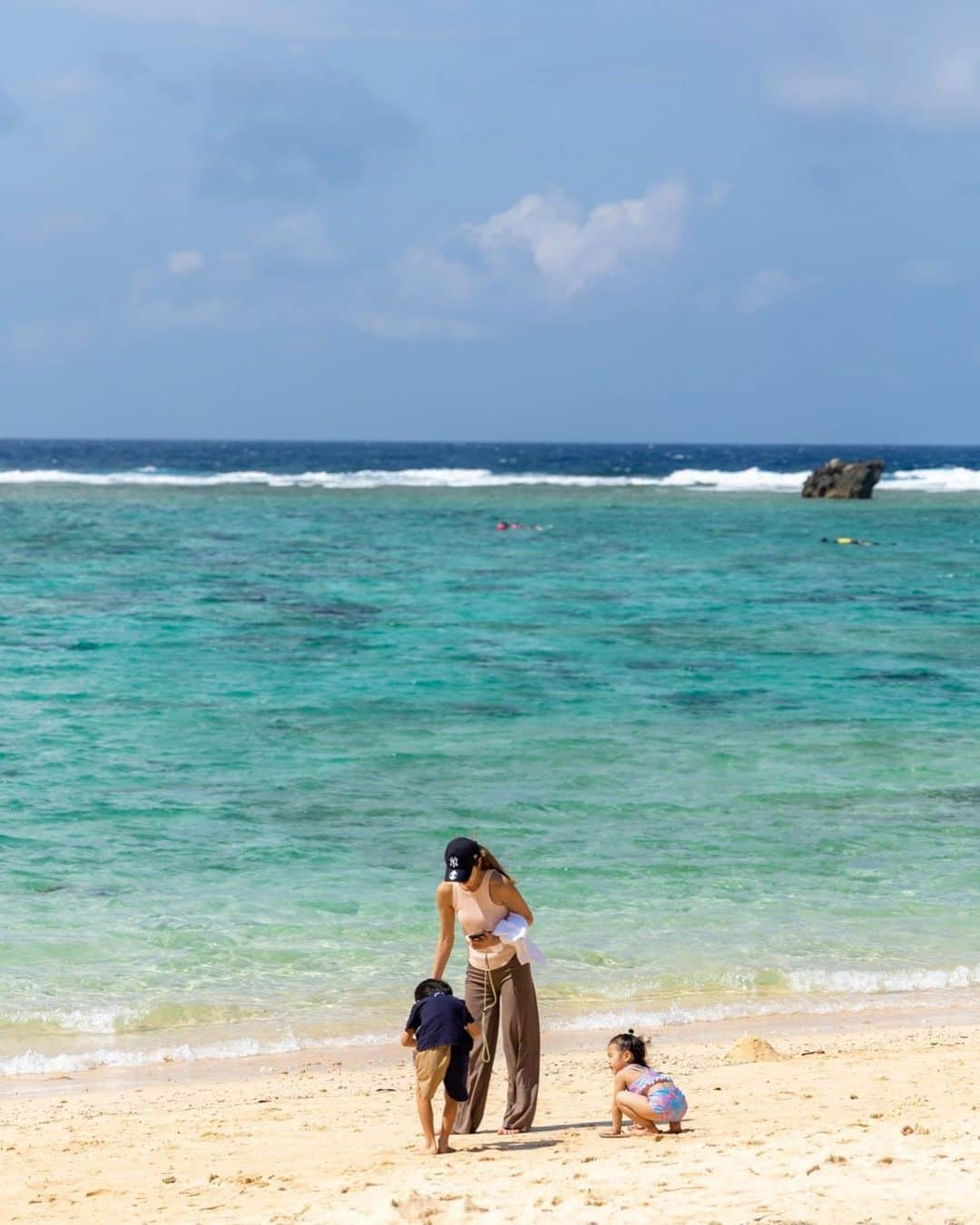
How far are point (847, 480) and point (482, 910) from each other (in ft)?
214

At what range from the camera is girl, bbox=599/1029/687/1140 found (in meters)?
7.33

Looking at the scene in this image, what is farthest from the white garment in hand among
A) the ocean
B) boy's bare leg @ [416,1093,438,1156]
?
the ocean

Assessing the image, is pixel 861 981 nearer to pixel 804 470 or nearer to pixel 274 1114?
pixel 274 1114

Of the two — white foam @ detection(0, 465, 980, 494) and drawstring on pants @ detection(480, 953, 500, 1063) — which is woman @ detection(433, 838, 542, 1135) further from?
white foam @ detection(0, 465, 980, 494)

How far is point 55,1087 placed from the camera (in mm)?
8828

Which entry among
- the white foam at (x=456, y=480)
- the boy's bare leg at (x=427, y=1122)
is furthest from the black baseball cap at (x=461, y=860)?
the white foam at (x=456, y=480)

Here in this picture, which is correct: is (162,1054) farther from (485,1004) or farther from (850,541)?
(850,541)

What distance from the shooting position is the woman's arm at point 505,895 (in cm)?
745

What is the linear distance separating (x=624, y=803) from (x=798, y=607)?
52.9 feet

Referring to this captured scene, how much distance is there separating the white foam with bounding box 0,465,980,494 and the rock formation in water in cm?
864

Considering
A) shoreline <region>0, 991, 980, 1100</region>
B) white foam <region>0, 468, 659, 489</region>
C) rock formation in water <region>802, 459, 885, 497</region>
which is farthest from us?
white foam <region>0, 468, 659, 489</region>

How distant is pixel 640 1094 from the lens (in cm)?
741

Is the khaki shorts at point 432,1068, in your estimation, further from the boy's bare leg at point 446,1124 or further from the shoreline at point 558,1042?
the shoreline at point 558,1042

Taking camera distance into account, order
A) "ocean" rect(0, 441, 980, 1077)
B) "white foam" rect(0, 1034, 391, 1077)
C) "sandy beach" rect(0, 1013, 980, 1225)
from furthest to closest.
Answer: "ocean" rect(0, 441, 980, 1077) < "white foam" rect(0, 1034, 391, 1077) < "sandy beach" rect(0, 1013, 980, 1225)
